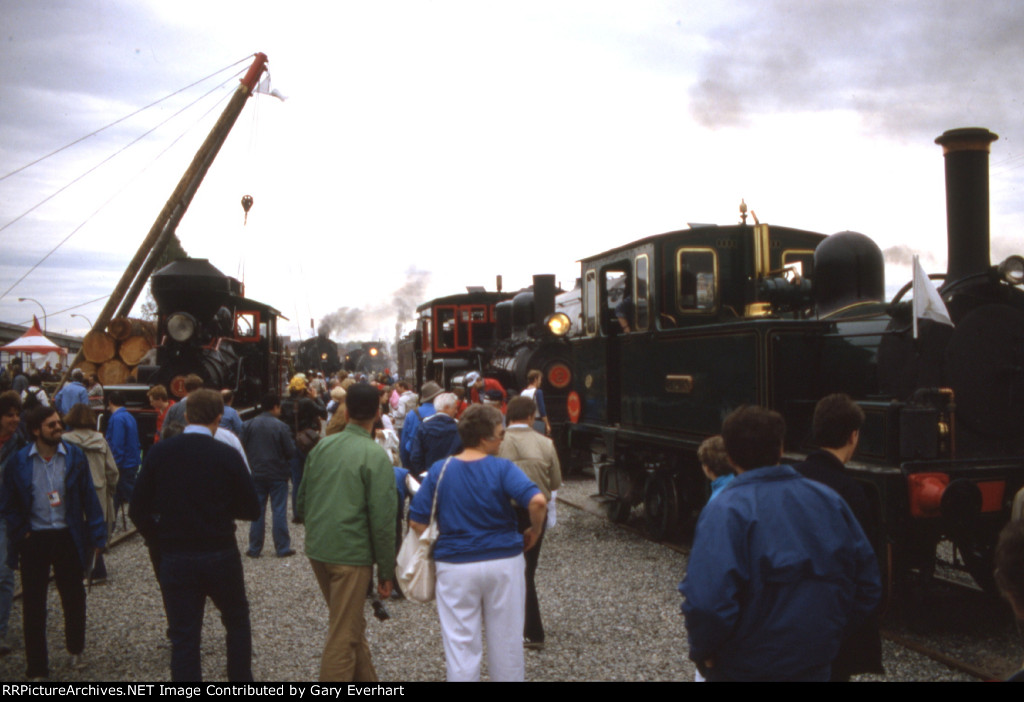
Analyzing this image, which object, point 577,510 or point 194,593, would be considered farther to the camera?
point 577,510

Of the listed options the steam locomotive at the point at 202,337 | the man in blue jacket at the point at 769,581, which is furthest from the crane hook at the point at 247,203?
the man in blue jacket at the point at 769,581

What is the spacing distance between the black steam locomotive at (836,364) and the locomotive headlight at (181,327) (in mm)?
7155

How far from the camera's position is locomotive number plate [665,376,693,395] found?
7.86m

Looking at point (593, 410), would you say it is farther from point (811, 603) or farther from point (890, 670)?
point (811, 603)

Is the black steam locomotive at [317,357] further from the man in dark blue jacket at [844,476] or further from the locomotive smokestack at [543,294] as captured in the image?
the man in dark blue jacket at [844,476]

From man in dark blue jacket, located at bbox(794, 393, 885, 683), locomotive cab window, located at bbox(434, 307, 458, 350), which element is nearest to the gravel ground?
man in dark blue jacket, located at bbox(794, 393, 885, 683)

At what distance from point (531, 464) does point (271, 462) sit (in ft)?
13.0

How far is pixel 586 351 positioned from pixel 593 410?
2.48 feet

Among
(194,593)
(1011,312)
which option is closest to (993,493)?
(1011,312)

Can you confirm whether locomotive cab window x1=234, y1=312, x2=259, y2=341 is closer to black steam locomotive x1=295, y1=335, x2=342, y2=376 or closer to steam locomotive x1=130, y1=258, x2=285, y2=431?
steam locomotive x1=130, y1=258, x2=285, y2=431

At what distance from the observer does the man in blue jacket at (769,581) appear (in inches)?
91.3

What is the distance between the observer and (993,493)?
5.46 m

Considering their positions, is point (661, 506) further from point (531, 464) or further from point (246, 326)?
point (246, 326)

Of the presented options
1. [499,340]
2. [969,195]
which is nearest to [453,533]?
[969,195]
